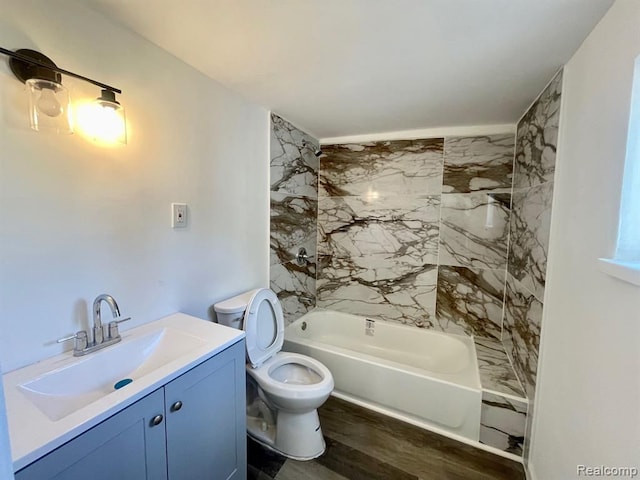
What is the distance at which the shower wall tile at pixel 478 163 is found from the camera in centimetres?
227

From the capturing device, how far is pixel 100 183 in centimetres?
116

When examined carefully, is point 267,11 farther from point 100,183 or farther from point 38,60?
point 100,183

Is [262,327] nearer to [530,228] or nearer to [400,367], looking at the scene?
[400,367]

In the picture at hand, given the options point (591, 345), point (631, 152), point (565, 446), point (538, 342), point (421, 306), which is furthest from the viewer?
point (421, 306)

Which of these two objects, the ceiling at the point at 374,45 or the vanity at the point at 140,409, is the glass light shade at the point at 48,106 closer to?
the ceiling at the point at 374,45

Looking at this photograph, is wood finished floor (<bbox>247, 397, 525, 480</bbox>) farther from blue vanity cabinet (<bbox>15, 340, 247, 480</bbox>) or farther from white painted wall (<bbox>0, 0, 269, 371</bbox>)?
white painted wall (<bbox>0, 0, 269, 371</bbox>)

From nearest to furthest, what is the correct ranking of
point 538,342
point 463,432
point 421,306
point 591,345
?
1. point 591,345
2. point 538,342
3. point 463,432
4. point 421,306

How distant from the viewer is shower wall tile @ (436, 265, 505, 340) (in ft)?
7.76

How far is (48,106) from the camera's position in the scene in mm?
968

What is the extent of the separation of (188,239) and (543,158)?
2081 mm

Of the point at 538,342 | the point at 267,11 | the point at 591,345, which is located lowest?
the point at 538,342

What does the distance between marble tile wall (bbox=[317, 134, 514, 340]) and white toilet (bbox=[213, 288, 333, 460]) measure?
45.9 inches

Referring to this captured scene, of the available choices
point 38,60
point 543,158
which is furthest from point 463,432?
point 38,60

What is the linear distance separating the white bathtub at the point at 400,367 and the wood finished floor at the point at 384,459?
0.13m
